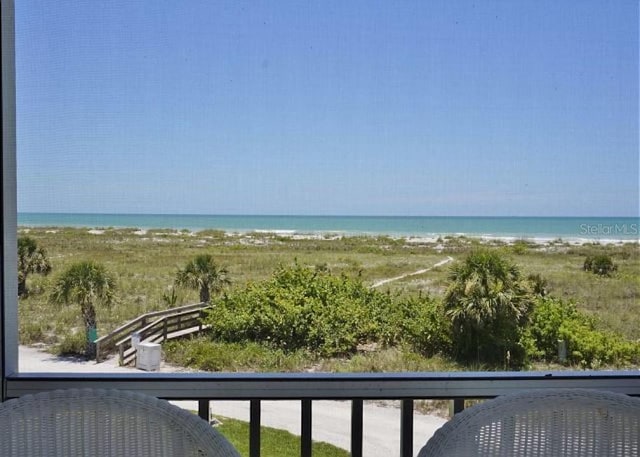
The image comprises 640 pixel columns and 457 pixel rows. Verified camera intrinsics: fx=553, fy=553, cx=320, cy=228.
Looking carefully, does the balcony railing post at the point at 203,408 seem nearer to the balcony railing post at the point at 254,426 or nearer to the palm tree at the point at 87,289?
the balcony railing post at the point at 254,426

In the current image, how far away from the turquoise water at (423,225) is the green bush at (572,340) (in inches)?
9.8

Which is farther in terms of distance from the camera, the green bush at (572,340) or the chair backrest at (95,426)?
A: the green bush at (572,340)

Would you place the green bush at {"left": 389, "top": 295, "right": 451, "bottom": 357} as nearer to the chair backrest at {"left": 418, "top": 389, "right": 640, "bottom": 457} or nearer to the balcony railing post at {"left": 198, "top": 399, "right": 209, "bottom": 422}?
the chair backrest at {"left": 418, "top": 389, "right": 640, "bottom": 457}

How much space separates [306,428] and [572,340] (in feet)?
3.01

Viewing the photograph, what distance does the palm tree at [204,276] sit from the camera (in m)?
1.86

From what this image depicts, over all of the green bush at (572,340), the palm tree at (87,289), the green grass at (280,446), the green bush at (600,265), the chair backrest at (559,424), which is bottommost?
the green grass at (280,446)

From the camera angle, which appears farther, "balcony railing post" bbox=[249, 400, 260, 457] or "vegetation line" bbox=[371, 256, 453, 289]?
"vegetation line" bbox=[371, 256, 453, 289]

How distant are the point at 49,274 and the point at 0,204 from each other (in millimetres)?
310

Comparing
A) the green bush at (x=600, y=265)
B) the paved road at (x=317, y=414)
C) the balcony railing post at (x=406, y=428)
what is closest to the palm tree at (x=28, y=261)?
the paved road at (x=317, y=414)

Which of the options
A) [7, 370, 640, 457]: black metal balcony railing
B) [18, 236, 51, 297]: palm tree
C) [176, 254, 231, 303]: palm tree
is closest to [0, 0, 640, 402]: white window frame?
[7, 370, 640, 457]: black metal balcony railing

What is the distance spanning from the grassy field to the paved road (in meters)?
0.10

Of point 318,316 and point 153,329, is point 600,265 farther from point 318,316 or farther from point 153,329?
point 153,329

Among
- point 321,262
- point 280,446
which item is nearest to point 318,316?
point 321,262

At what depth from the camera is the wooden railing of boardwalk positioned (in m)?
1.76
